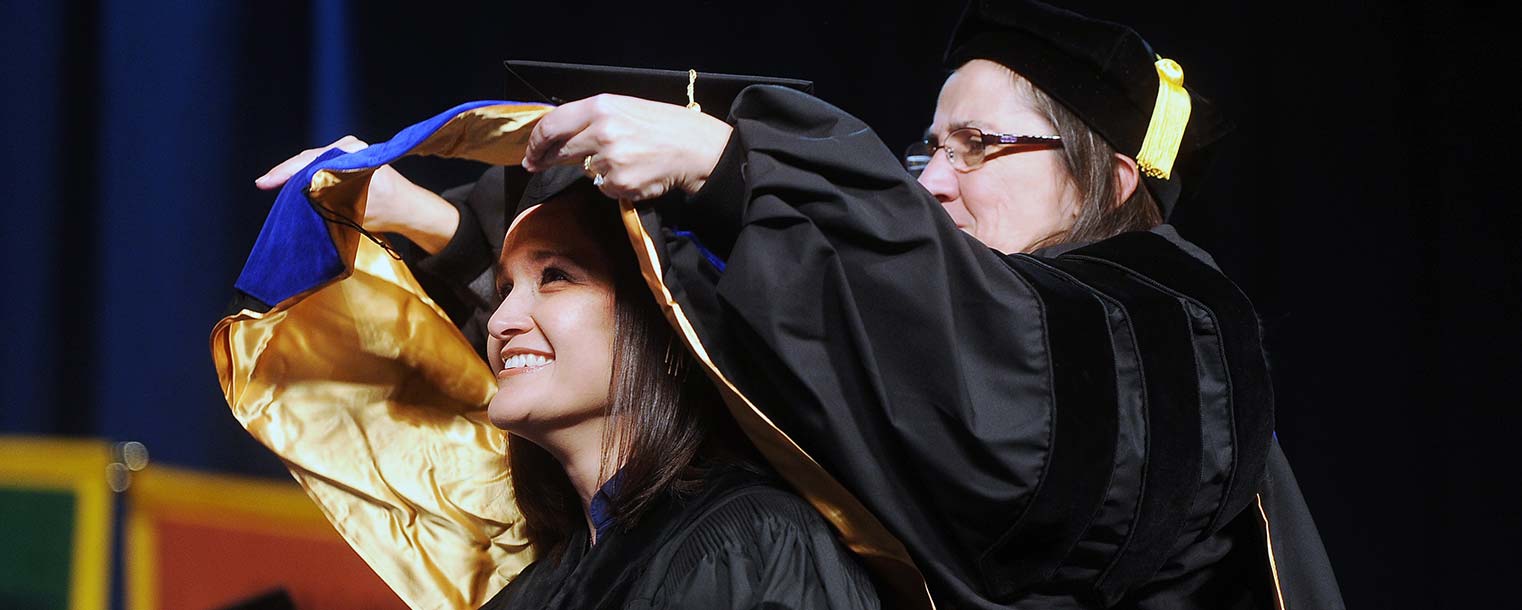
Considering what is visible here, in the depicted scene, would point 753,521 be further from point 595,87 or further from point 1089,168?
point 1089,168

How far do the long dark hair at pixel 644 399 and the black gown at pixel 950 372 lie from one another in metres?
0.16

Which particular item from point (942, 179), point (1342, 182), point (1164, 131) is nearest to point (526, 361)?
point (942, 179)

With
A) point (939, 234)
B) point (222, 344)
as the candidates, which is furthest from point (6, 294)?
point (939, 234)

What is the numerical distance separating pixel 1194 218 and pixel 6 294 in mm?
2176

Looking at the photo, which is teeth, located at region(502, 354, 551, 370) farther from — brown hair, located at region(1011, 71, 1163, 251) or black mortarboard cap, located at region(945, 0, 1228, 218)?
black mortarboard cap, located at region(945, 0, 1228, 218)

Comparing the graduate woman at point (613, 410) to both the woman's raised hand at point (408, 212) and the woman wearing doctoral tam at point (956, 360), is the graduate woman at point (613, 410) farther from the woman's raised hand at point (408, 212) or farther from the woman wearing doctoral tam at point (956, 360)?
the woman's raised hand at point (408, 212)

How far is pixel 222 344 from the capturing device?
163cm

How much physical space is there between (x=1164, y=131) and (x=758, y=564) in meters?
0.92

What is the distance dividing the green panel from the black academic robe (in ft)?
2.70

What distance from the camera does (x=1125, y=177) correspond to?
6.20 feet

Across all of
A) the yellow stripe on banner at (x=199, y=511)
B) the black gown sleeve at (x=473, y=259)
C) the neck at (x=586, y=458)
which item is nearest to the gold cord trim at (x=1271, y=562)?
the neck at (x=586, y=458)

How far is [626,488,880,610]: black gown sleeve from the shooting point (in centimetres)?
125

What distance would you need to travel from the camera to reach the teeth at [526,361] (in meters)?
1.45

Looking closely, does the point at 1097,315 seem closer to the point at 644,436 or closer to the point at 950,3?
the point at 644,436
